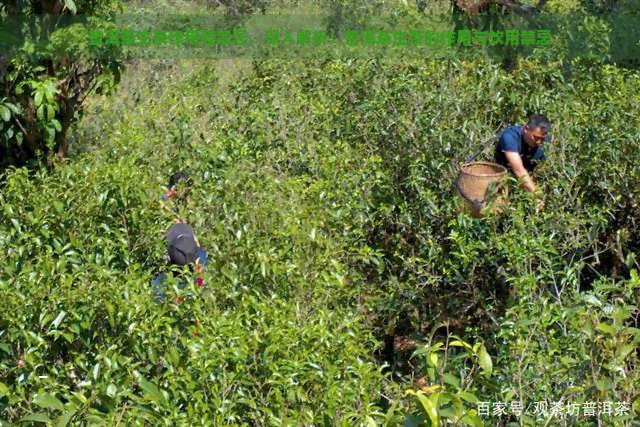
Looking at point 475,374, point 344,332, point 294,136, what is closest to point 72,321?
point 344,332

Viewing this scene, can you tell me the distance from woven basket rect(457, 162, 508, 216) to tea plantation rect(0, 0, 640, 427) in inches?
3.4

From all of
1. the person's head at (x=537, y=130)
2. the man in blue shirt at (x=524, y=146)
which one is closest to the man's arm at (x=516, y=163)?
the man in blue shirt at (x=524, y=146)

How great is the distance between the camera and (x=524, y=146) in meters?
4.74

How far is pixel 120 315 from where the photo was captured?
290 centimetres

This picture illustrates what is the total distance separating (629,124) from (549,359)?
2.18 metres

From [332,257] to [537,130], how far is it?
1530 mm

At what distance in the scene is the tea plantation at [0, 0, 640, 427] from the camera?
8.27 ft

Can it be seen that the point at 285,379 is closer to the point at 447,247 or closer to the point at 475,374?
the point at 475,374

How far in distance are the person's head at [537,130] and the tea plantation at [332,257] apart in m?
0.08

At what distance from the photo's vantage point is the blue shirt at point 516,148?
4.70m

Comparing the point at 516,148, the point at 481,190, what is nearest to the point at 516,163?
the point at 516,148
